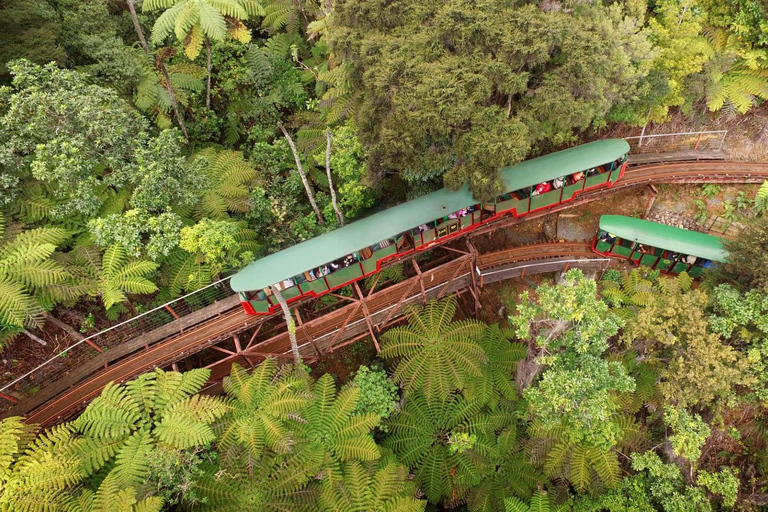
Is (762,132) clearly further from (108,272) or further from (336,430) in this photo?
(108,272)

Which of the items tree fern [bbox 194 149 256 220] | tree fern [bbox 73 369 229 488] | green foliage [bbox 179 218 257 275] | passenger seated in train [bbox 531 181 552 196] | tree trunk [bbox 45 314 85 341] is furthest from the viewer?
passenger seated in train [bbox 531 181 552 196]

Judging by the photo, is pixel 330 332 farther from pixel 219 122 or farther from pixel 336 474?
pixel 219 122

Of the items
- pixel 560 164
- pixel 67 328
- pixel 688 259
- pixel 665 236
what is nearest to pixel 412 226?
pixel 560 164

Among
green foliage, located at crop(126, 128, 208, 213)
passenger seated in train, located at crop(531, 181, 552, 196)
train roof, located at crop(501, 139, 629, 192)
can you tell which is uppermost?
green foliage, located at crop(126, 128, 208, 213)

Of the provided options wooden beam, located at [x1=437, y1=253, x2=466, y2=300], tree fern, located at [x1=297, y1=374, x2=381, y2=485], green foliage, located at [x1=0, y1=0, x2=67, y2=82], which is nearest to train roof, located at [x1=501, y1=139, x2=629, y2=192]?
wooden beam, located at [x1=437, y1=253, x2=466, y2=300]

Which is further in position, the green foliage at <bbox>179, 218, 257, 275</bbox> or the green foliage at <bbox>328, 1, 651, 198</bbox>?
the green foliage at <bbox>179, 218, 257, 275</bbox>

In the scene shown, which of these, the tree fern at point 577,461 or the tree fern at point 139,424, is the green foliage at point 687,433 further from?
the tree fern at point 139,424

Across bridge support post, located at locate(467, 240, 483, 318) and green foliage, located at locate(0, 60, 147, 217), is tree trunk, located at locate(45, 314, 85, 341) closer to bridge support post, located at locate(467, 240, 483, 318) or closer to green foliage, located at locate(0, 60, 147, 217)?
green foliage, located at locate(0, 60, 147, 217)
